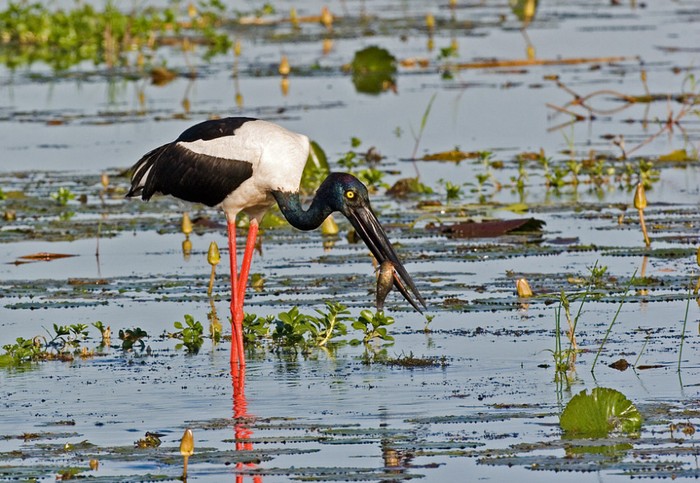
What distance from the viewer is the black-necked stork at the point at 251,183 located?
9102 mm

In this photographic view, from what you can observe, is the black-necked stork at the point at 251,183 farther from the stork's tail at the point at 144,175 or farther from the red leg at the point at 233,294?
the stork's tail at the point at 144,175

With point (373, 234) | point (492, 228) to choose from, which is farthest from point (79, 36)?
point (373, 234)

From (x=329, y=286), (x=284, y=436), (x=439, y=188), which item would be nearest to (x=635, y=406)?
(x=284, y=436)

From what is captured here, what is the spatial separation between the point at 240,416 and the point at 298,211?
2.09 meters

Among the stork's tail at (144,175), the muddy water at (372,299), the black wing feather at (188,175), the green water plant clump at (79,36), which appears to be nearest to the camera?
the muddy water at (372,299)

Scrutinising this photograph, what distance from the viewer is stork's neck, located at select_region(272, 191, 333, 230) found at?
9.36 m

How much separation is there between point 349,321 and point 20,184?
5681 millimetres

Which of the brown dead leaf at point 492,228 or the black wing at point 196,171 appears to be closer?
the black wing at point 196,171

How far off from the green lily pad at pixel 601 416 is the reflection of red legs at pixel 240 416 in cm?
129

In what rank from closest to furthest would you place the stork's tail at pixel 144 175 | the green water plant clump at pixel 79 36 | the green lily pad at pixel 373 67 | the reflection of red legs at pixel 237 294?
the reflection of red legs at pixel 237 294 → the stork's tail at pixel 144 175 → the green lily pad at pixel 373 67 → the green water plant clump at pixel 79 36

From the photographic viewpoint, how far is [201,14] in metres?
26.6

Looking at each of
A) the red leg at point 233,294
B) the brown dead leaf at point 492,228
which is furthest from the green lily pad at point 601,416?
the brown dead leaf at point 492,228

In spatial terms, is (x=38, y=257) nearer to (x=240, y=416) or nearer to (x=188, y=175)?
(x=188, y=175)

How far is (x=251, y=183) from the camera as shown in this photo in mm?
9680
